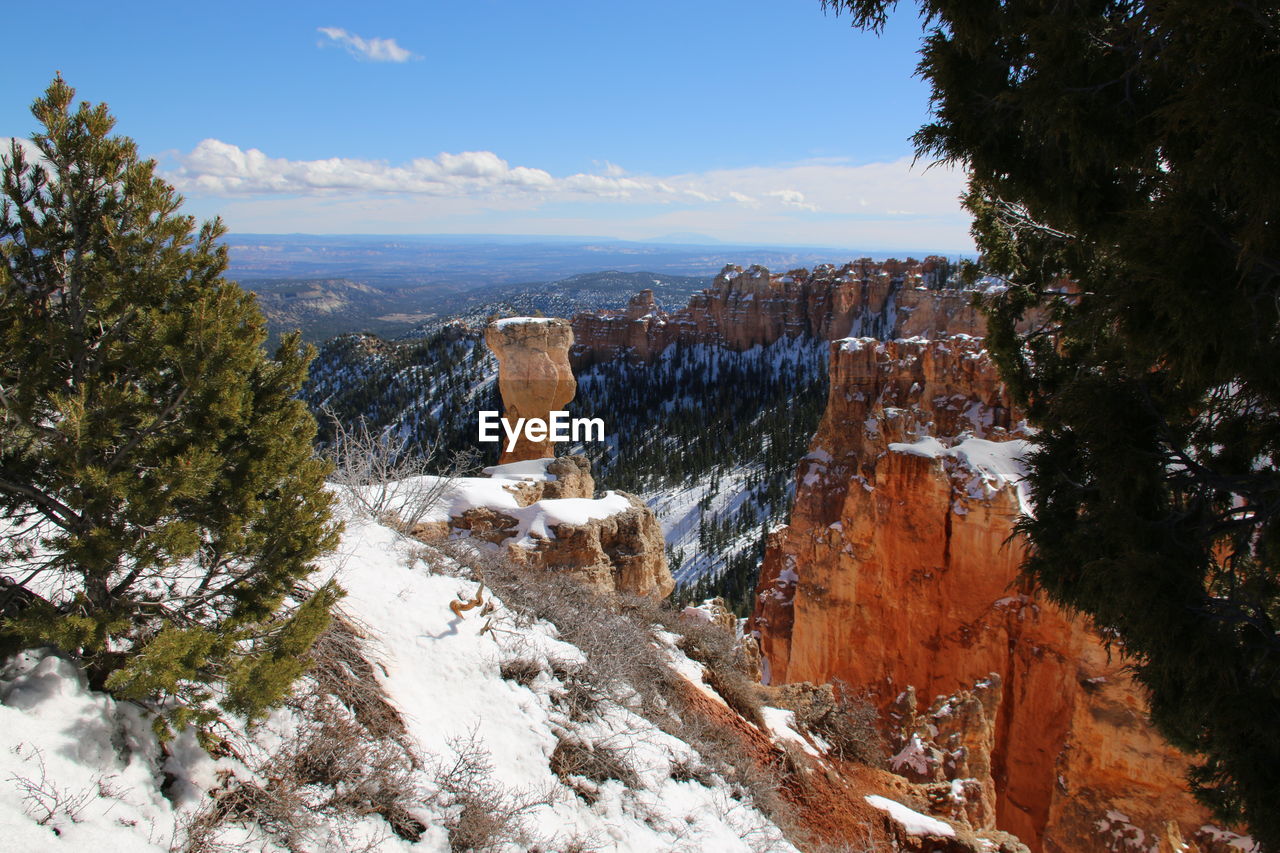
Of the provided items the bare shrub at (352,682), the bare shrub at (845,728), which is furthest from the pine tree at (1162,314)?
the bare shrub at (352,682)

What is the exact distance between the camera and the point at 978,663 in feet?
43.8

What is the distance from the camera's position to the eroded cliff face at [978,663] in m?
9.20

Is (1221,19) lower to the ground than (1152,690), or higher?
higher

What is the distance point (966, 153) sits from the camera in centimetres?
468

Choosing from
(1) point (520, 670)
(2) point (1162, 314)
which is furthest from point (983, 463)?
(1) point (520, 670)

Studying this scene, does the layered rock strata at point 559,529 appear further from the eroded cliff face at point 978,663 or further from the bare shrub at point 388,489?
the eroded cliff face at point 978,663

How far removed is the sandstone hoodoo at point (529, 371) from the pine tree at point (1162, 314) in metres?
Answer: 16.6

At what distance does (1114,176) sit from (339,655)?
664 centimetres

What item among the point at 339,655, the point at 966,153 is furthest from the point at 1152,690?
the point at 339,655

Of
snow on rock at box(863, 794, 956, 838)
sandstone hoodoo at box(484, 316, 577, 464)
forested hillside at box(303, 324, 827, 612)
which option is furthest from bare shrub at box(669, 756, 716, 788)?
forested hillside at box(303, 324, 827, 612)

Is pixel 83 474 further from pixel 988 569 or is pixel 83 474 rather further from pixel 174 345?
pixel 988 569

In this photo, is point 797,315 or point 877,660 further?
point 797,315

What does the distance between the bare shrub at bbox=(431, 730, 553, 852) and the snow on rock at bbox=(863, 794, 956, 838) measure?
3994 mm

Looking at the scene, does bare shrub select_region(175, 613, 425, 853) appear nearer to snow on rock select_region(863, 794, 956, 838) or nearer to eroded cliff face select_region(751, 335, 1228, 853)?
snow on rock select_region(863, 794, 956, 838)
